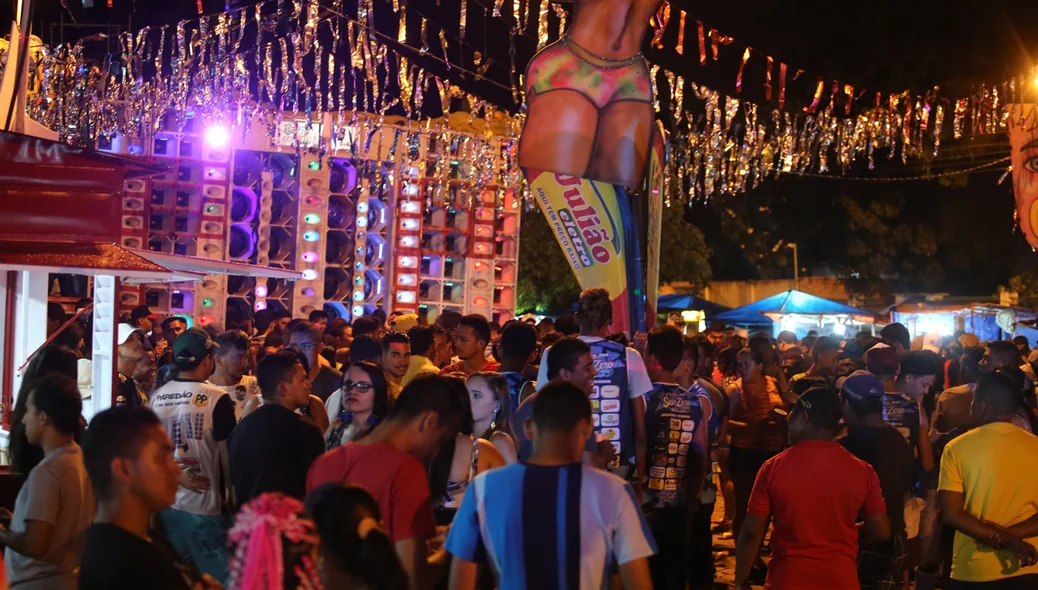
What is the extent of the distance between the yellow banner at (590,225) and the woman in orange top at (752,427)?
2.35m

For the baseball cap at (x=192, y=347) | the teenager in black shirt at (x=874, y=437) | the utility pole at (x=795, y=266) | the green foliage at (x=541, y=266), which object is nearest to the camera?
the baseball cap at (x=192, y=347)

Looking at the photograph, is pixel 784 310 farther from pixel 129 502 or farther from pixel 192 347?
pixel 129 502

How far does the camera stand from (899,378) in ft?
25.2

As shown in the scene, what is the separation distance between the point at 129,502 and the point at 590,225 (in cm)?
806

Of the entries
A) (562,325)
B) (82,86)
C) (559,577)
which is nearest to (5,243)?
(562,325)

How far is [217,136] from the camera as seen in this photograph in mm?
17234

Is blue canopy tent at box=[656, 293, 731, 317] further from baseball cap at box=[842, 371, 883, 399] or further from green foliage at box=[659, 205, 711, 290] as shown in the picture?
baseball cap at box=[842, 371, 883, 399]

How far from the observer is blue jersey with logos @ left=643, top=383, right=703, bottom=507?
6590 mm

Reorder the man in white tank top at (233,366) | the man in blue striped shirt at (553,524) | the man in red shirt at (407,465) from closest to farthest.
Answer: the man in blue striped shirt at (553,524)
the man in red shirt at (407,465)
the man in white tank top at (233,366)

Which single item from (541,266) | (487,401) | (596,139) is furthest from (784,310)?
(487,401)

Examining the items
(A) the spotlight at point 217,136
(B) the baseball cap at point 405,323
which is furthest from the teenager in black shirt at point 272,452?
(A) the spotlight at point 217,136

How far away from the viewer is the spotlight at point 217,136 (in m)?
17.2

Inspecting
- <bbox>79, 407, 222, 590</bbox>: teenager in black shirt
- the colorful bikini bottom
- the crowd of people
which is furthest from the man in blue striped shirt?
the colorful bikini bottom

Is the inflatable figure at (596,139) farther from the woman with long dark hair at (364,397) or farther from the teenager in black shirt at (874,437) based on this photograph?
the woman with long dark hair at (364,397)
